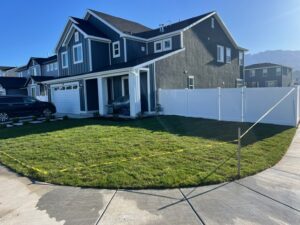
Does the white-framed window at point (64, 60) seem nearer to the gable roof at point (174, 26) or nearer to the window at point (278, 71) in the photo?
the gable roof at point (174, 26)

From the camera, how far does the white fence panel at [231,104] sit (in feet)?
38.3

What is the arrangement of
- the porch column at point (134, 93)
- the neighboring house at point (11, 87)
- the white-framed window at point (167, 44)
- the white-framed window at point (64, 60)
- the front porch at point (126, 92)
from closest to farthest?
the porch column at point (134, 93) < the front porch at point (126, 92) < the white-framed window at point (167, 44) < the white-framed window at point (64, 60) < the neighboring house at point (11, 87)

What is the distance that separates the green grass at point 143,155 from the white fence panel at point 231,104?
235 centimetres

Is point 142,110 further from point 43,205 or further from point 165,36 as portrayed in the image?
point 43,205

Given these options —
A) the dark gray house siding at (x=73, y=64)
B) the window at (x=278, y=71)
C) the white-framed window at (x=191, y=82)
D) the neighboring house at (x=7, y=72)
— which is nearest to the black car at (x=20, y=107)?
the dark gray house siding at (x=73, y=64)

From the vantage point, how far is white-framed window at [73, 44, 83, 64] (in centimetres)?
1995

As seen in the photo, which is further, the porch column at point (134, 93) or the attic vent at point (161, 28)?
the attic vent at point (161, 28)

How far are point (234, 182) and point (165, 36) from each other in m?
15.6

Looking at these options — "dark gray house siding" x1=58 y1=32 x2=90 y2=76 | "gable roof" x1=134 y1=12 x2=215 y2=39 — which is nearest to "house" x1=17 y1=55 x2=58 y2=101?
"dark gray house siding" x1=58 y1=32 x2=90 y2=76

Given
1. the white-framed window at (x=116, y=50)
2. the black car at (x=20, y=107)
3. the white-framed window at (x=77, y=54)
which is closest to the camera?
the black car at (x=20, y=107)

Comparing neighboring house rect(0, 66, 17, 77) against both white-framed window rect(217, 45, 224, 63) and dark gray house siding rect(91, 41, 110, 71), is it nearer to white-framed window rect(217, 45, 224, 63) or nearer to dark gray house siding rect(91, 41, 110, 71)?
dark gray house siding rect(91, 41, 110, 71)

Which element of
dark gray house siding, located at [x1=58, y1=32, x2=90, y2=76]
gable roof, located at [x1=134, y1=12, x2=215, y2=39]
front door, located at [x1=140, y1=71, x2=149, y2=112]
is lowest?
front door, located at [x1=140, y1=71, x2=149, y2=112]

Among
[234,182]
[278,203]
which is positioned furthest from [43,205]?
[278,203]

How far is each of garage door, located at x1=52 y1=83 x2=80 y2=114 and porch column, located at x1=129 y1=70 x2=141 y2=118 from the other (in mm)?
5615
